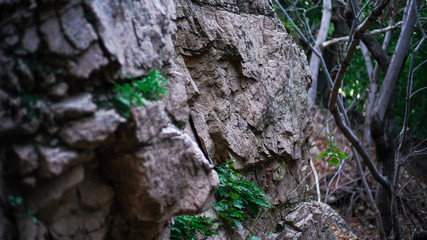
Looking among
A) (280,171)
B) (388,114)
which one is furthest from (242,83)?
(388,114)

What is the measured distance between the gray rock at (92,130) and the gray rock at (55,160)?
2.4 inches

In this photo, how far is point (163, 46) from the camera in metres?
2.78

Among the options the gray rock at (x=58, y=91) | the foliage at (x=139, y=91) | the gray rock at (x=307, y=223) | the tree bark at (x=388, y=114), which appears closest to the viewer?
the gray rock at (x=58, y=91)

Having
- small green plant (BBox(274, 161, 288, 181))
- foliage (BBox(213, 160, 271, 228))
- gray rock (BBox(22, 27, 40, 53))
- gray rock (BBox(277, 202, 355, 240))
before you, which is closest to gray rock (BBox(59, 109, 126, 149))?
gray rock (BBox(22, 27, 40, 53))

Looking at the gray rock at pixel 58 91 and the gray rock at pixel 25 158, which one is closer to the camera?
the gray rock at pixel 25 158

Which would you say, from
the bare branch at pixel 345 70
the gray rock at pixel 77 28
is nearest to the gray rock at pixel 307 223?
the bare branch at pixel 345 70

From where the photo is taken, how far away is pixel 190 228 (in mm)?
3562

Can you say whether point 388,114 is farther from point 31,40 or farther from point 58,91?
point 31,40

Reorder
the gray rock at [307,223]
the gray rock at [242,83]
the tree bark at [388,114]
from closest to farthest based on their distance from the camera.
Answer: the gray rock at [242,83], the gray rock at [307,223], the tree bark at [388,114]

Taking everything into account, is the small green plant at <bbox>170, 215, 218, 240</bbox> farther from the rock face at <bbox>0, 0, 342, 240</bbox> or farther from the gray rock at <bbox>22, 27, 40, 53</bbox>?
the gray rock at <bbox>22, 27, 40, 53</bbox>

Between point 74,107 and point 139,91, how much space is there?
482 mm

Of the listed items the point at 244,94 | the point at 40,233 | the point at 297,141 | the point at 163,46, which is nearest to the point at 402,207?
the point at 297,141

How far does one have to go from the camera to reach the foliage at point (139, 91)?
7.32ft

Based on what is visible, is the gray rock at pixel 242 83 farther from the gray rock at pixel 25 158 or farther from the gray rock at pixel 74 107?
the gray rock at pixel 25 158
